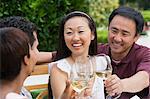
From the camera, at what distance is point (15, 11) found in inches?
227

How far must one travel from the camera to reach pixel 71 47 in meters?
2.73

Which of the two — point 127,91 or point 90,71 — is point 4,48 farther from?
point 127,91

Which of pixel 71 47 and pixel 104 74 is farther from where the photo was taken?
pixel 71 47

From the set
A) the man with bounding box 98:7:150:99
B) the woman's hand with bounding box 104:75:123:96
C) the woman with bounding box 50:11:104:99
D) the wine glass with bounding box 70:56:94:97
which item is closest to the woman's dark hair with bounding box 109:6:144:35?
the man with bounding box 98:7:150:99

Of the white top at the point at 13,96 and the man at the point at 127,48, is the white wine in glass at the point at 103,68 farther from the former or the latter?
the white top at the point at 13,96

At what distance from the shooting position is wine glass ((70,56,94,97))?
7.14ft

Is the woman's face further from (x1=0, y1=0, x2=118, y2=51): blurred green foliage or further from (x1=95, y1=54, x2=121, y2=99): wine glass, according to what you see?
(x1=0, y1=0, x2=118, y2=51): blurred green foliage

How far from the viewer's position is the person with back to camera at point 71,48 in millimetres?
2613

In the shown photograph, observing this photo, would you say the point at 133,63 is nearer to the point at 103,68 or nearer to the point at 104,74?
the point at 103,68

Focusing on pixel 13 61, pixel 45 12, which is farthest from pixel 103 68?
pixel 45 12

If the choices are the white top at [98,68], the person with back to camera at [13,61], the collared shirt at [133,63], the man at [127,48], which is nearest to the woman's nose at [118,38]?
the man at [127,48]

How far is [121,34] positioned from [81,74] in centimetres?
88

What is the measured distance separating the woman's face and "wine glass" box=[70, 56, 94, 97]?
0.49m

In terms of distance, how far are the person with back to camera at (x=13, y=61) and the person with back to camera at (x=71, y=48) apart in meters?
0.66
